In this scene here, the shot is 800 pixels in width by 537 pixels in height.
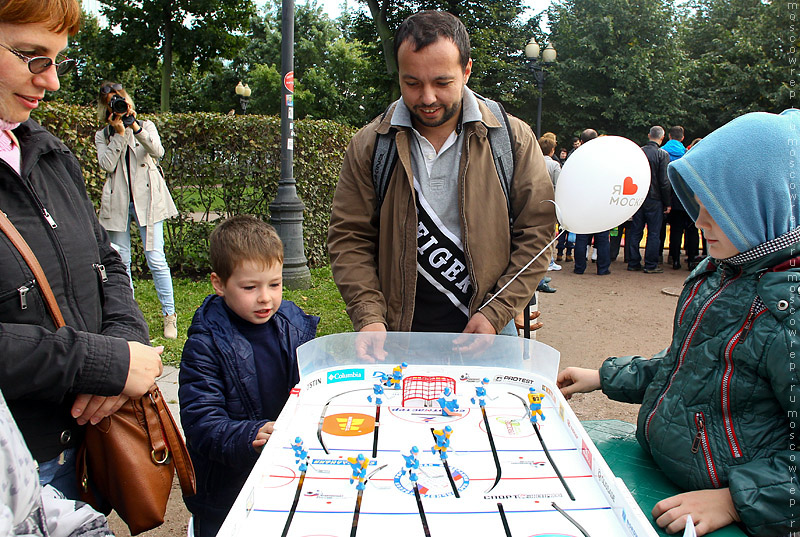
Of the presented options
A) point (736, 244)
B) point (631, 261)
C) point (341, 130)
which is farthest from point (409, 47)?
point (631, 261)

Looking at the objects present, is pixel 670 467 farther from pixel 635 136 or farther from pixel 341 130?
pixel 635 136

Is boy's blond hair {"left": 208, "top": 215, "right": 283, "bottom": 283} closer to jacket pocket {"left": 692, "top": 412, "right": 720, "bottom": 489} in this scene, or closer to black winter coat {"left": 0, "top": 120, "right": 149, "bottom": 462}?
black winter coat {"left": 0, "top": 120, "right": 149, "bottom": 462}

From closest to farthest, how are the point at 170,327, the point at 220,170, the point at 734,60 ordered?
the point at 170,327, the point at 220,170, the point at 734,60

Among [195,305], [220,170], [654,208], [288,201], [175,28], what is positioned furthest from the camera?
[175,28]

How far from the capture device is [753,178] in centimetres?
144

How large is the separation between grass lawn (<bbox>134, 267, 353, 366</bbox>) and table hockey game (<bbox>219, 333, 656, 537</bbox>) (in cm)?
325

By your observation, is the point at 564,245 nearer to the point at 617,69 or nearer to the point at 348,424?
the point at 348,424

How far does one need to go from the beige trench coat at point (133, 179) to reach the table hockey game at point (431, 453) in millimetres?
3909

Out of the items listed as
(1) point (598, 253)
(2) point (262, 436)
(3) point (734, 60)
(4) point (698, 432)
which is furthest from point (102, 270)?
(3) point (734, 60)

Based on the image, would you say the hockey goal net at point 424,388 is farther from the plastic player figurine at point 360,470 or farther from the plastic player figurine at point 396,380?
the plastic player figurine at point 360,470

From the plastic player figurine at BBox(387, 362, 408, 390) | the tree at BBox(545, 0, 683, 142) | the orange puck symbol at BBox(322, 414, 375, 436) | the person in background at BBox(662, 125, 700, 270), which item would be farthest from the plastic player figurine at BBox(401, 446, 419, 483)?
the tree at BBox(545, 0, 683, 142)

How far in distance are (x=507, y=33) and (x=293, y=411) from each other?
25.0 meters

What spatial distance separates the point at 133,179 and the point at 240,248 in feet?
12.2

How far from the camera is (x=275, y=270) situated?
2.03 m
